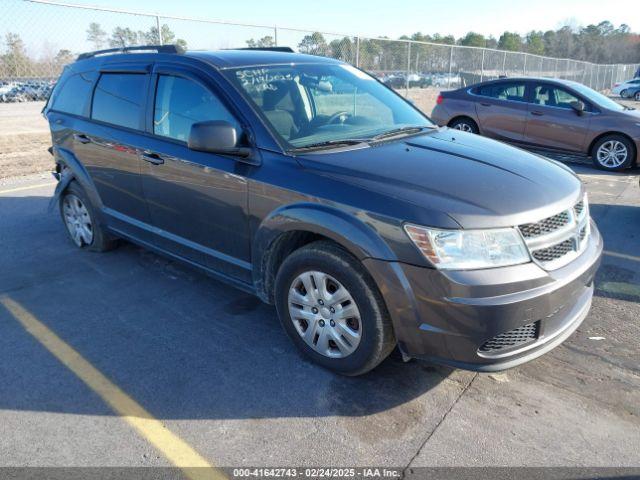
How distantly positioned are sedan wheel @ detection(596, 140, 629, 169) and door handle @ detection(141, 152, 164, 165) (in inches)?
326

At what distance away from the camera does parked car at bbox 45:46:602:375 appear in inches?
101

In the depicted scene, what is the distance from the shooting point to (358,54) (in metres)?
16.0

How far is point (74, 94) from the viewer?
4980 millimetres

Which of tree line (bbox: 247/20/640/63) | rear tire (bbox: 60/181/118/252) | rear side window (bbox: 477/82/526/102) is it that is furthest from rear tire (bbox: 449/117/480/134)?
tree line (bbox: 247/20/640/63)

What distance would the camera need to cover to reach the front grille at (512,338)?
2.63 m

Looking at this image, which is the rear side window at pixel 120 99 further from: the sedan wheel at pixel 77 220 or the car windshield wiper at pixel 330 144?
the car windshield wiper at pixel 330 144

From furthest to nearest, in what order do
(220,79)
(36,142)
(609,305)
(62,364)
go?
1. (36,142)
2. (609,305)
3. (220,79)
4. (62,364)

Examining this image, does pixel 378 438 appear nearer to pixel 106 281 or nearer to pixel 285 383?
pixel 285 383

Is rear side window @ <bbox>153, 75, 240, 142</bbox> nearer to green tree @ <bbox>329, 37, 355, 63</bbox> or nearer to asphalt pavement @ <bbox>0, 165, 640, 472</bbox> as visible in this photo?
asphalt pavement @ <bbox>0, 165, 640, 472</bbox>

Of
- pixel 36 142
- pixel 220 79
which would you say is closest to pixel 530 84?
pixel 220 79

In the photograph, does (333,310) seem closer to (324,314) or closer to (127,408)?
(324,314)

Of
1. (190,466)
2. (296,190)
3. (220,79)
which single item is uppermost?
(220,79)

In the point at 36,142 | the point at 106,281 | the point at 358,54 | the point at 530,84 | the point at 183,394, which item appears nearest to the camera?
the point at 183,394

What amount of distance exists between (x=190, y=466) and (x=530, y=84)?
9558mm
